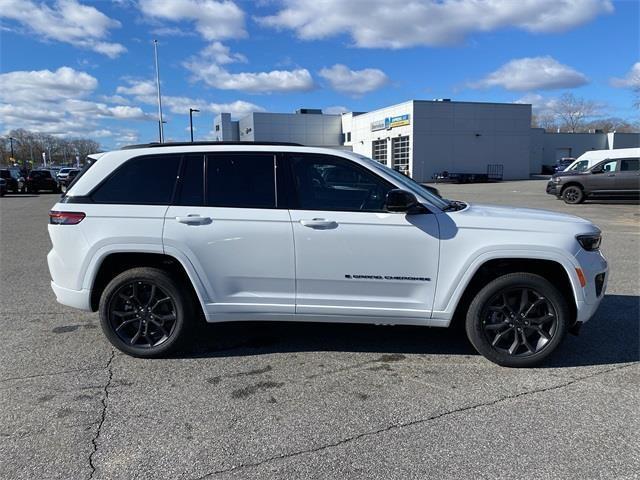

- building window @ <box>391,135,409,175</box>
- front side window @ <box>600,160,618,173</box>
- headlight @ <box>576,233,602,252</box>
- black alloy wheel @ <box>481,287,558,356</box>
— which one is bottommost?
black alloy wheel @ <box>481,287,558,356</box>

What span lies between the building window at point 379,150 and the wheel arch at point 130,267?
50.6 metres

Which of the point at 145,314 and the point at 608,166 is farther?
the point at 608,166


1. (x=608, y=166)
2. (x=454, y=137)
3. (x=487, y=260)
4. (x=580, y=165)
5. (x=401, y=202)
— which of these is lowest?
(x=487, y=260)

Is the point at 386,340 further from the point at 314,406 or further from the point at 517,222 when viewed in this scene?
the point at 517,222

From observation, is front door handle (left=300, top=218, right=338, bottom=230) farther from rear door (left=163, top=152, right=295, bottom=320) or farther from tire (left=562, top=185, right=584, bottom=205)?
tire (left=562, top=185, right=584, bottom=205)

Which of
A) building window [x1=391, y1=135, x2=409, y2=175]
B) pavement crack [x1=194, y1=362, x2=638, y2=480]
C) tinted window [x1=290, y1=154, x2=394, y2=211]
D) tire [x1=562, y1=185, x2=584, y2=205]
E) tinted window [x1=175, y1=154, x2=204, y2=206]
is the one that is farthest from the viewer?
building window [x1=391, y1=135, x2=409, y2=175]

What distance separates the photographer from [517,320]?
162 inches

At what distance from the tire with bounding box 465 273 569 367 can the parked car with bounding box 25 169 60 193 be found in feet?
111

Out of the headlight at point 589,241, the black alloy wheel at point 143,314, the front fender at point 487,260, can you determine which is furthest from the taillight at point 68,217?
the headlight at point 589,241

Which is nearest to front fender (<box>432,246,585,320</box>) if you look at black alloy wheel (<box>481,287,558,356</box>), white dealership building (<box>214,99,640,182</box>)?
black alloy wheel (<box>481,287,558,356</box>)

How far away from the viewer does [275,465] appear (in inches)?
112

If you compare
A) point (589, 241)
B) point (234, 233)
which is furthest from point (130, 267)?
point (589, 241)

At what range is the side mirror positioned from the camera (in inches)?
155

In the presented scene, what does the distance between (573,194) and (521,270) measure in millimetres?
18117
